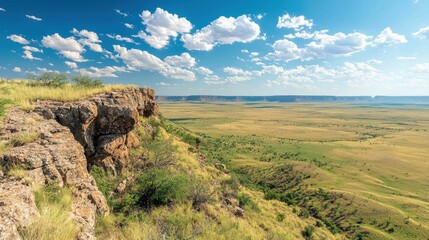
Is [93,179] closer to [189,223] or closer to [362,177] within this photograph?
[189,223]

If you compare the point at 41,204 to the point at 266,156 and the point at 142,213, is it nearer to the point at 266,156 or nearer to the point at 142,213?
the point at 142,213

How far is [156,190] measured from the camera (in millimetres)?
15656

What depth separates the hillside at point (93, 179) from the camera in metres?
6.59

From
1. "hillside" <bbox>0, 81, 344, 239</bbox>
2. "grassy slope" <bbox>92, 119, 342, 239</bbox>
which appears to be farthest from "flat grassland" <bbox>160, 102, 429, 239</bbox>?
"hillside" <bbox>0, 81, 344, 239</bbox>

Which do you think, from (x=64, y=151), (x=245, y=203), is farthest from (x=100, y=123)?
(x=245, y=203)

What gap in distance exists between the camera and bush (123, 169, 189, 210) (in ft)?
50.1

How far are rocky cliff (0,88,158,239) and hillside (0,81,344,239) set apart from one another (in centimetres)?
3

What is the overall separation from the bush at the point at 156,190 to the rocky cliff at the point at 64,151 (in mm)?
2188

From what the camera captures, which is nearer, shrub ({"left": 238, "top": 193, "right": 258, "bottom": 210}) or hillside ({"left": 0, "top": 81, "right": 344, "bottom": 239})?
hillside ({"left": 0, "top": 81, "right": 344, "bottom": 239})

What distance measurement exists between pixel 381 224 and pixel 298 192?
1485cm

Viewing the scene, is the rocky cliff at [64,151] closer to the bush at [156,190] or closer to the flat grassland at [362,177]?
the bush at [156,190]

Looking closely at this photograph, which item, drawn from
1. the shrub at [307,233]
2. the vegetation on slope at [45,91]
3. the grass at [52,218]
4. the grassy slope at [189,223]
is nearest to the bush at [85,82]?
the vegetation on slope at [45,91]

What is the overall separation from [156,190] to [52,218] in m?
9.88

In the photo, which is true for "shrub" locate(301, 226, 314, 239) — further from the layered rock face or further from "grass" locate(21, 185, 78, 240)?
"grass" locate(21, 185, 78, 240)
